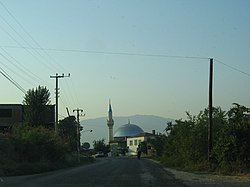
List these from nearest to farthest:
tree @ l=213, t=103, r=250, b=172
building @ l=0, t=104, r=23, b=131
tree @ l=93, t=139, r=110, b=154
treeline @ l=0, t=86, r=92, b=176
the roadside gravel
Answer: the roadside gravel
tree @ l=213, t=103, r=250, b=172
treeline @ l=0, t=86, r=92, b=176
building @ l=0, t=104, r=23, b=131
tree @ l=93, t=139, r=110, b=154

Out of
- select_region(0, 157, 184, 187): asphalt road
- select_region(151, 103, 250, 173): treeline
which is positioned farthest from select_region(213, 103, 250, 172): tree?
select_region(0, 157, 184, 187): asphalt road

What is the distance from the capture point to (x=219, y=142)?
38.1 meters

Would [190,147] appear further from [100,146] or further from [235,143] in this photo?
[100,146]

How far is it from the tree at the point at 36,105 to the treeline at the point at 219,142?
3453 centimetres

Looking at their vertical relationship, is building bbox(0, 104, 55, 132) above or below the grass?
above

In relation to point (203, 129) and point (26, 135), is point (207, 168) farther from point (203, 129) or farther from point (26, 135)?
point (26, 135)

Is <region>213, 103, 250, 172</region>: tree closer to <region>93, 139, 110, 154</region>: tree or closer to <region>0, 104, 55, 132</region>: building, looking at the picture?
<region>0, 104, 55, 132</region>: building

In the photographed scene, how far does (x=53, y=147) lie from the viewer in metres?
51.9

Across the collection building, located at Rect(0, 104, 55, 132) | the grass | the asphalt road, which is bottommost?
the grass

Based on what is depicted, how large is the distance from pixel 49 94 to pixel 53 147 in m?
33.7

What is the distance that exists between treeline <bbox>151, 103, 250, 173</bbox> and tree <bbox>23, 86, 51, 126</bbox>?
34.5 m

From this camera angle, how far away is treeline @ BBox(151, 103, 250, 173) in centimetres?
3631

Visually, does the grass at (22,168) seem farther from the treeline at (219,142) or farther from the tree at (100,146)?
the tree at (100,146)

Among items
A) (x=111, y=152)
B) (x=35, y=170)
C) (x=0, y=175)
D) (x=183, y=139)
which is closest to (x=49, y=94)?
(x=183, y=139)
